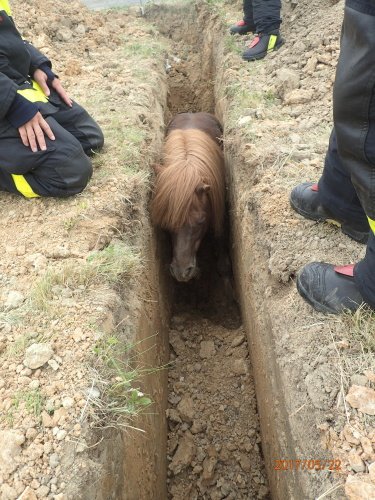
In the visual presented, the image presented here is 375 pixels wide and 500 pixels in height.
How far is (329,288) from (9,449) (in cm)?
186

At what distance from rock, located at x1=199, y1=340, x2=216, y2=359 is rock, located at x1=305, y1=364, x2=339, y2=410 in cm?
190

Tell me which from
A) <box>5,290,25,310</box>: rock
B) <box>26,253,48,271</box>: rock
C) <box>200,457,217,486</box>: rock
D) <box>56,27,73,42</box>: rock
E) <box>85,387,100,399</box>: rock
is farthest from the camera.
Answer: <box>56,27,73,42</box>: rock

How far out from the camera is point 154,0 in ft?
28.3

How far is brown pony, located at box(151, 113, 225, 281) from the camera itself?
3.85 metres

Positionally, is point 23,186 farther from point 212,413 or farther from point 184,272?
point 212,413

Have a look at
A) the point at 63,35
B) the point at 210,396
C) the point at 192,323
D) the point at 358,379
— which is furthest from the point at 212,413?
the point at 63,35

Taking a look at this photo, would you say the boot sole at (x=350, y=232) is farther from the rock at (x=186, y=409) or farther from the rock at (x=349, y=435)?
the rock at (x=186, y=409)

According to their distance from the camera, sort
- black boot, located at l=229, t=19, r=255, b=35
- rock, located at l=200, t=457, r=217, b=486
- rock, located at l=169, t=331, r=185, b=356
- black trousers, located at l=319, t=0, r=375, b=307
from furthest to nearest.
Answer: black boot, located at l=229, t=19, r=255, b=35, rock, located at l=169, t=331, r=185, b=356, rock, located at l=200, t=457, r=217, b=486, black trousers, located at l=319, t=0, r=375, b=307

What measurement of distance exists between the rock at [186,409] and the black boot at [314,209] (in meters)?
1.96

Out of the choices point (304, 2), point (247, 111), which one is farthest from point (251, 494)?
point (304, 2)

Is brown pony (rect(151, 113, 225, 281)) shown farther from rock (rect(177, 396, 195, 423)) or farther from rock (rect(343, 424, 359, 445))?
rock (rect(343, 424, 359, 445))

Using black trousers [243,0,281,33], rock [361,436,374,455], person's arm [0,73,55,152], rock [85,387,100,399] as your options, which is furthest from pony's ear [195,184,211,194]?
black trousers [243,0,281,33]

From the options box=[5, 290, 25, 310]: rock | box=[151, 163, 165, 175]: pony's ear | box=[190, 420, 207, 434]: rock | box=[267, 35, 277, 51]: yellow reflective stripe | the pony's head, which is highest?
box=[267, 35, 277, 51]: yellow reflective stripe

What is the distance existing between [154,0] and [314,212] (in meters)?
7.99
